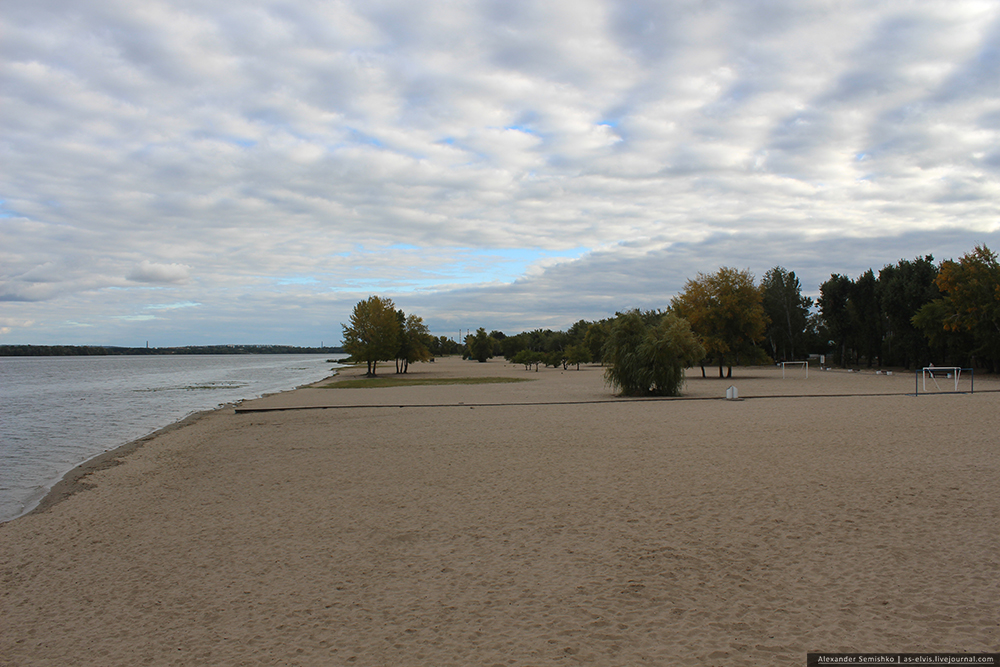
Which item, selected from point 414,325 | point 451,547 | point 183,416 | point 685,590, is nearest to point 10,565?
point 451,547

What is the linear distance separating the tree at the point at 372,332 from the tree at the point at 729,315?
90.7 feet

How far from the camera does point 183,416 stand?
24641mm

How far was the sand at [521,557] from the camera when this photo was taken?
14.6 ft

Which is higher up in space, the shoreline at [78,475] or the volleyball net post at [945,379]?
the volleyball net post at [945,379]

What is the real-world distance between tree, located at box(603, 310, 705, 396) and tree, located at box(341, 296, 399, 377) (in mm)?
32670

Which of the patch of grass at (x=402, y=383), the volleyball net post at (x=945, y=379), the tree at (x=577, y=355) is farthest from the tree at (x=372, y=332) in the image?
the volleyball net post at (x=945, y=379)

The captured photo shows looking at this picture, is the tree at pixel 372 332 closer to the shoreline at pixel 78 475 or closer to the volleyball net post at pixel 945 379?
the shoreline at pixel 78 475

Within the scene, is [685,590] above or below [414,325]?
below

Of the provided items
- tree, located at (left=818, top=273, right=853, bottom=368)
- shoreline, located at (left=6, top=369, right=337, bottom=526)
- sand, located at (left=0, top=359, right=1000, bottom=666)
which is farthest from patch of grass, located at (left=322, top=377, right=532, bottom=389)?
tree, located at (left=818, top=273, right=853, bottom=368)

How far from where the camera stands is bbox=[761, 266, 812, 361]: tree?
70.4 meters

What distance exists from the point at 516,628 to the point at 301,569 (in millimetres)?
2545

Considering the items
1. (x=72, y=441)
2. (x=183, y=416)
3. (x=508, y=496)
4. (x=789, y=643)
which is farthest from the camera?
(x=183, y=416)

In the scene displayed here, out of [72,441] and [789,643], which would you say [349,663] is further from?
[72,441]

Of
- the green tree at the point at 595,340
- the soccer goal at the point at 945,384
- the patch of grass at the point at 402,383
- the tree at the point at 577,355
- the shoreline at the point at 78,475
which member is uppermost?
the green tree at the point at 595,340
